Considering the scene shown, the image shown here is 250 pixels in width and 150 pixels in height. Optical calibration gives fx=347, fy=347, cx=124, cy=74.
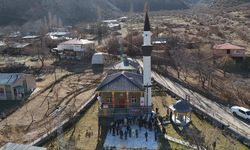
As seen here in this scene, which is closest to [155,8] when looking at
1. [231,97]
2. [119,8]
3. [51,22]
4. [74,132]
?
[119,8]

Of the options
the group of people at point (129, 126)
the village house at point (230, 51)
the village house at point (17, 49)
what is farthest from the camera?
the village house at point (17, 49)

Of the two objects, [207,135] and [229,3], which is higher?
[229,3]

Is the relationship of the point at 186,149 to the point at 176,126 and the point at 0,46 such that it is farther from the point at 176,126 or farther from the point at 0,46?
the point at 0,46

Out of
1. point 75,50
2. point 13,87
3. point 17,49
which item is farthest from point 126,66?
point 17,49

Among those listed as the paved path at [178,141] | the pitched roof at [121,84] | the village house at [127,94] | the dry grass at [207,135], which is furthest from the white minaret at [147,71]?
the paved path at [178,141]

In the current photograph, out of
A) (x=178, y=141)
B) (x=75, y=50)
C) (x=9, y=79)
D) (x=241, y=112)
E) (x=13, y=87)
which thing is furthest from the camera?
(x=75, y=50)

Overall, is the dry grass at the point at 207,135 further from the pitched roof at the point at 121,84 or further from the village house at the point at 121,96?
the pitched roof at the point at 121,84

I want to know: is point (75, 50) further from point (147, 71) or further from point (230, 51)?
point (147, 71)

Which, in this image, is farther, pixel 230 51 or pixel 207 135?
pixel 230 51
